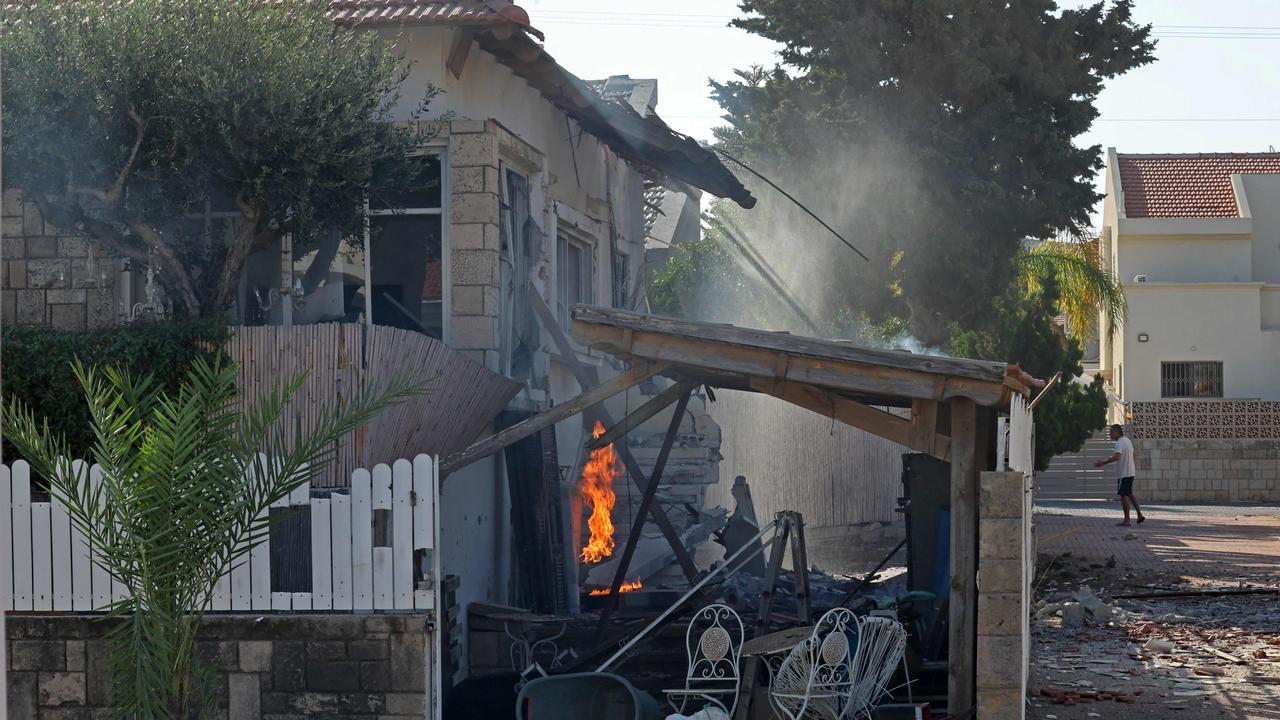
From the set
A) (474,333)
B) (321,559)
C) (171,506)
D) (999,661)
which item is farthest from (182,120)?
(999,661)

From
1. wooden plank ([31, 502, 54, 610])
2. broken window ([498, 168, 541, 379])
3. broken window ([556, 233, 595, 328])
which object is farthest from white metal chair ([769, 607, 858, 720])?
broken window ([556, 233, 595, 328])

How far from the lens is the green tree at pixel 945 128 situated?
71.8 feet

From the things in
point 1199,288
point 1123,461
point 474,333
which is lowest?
point 1123,461

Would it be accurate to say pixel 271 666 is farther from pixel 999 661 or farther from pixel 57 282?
pixel 57 282

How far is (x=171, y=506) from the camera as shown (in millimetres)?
7094

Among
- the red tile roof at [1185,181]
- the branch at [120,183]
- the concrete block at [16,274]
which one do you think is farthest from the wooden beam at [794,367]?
the red tile roof at [1185,181]

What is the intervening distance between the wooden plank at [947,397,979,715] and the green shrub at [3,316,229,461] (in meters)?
4.81

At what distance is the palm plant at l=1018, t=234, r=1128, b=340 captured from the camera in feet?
90.3

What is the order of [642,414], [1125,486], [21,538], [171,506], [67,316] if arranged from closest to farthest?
1. [171,506]
2. [21,538]
3. [642,414]
4. [67,316]
5. [1125,486]

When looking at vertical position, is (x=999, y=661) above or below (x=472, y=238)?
below

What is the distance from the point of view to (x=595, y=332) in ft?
28.9

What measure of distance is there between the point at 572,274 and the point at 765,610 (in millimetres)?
6921

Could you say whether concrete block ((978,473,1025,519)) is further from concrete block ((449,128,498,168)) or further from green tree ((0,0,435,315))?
concrete block ((449,128,498,168))

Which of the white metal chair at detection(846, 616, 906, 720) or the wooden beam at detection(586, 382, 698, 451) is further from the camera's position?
the wooden beam at detection(586, 382, 698, 451)
